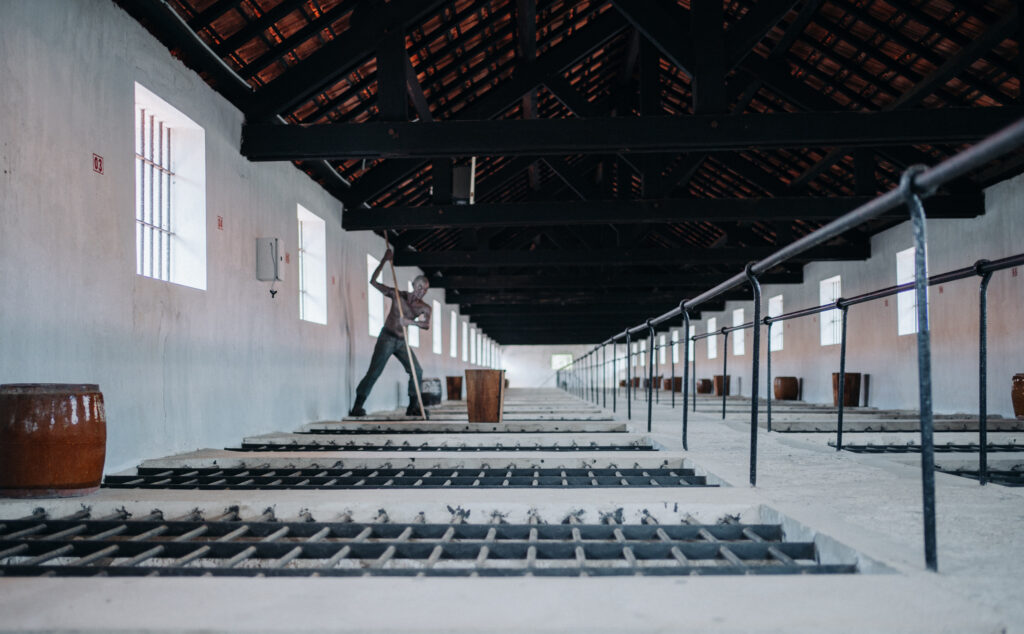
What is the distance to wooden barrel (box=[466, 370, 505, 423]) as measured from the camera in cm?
738

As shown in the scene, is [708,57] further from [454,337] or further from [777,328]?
[454,337]

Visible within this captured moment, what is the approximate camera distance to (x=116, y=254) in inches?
179

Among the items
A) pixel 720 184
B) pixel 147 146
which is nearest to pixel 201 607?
pixel 147 146

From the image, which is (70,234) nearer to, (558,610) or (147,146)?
(147,146)

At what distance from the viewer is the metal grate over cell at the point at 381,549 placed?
208 centimetres

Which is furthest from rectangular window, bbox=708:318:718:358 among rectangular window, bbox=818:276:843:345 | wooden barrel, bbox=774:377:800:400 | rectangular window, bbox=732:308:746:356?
rectangular window, bbox=818:276:843:345

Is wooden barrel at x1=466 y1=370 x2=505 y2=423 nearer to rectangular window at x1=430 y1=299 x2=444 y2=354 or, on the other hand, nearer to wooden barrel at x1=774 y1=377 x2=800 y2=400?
rectangular window at x1=430 y1=299 x2=444 y2=354

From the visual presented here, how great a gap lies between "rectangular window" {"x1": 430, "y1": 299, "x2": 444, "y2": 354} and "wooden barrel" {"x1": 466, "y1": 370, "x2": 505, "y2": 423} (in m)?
10.5

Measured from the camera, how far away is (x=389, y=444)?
5.89 metres

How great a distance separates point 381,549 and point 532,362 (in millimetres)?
42475

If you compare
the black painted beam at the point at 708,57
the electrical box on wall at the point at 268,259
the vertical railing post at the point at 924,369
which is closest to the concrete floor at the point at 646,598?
the vertical railing post at the point at 924,369

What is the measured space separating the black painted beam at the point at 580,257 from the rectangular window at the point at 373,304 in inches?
22.7

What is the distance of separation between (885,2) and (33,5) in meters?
7.82

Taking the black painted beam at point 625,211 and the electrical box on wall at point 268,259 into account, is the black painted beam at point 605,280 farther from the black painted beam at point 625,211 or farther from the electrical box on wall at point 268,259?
the electrical box on wall at point 268,259
